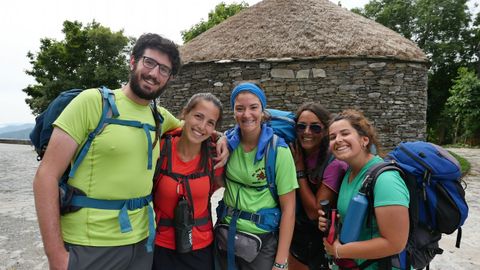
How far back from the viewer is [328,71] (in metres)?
9.18

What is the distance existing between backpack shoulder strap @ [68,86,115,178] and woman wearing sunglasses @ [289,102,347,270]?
1.26 m

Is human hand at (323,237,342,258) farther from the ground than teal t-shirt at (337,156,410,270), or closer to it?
closer to it

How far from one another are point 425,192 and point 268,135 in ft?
3.13

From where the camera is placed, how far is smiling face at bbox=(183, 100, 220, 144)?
206 cm

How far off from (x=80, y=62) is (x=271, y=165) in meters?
22.9

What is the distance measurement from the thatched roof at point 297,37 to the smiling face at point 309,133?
7295 millimetres

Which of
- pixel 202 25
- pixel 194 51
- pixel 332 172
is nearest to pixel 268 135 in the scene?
pixel 332 172

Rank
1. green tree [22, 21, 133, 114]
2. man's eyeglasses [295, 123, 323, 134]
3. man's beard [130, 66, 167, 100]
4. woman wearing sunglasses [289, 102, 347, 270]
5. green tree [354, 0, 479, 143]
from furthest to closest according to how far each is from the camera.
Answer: green tree [354, 0, 479, 143] → green tree [22, 21, 133, 114] → man's eyeglasses [295, 123, 323, 134] → woman wearing sunglasses [289, 102, 347, 270] → man's beard [130, 66, 167, 100]

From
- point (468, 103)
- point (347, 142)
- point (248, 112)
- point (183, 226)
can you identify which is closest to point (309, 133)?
point (347, 142)

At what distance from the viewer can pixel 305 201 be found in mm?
2176

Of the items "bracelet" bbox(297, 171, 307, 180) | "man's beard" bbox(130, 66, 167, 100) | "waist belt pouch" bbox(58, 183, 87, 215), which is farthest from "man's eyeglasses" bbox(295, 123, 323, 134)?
"waist belt pouch" bbox(58, 183, 87, 215)

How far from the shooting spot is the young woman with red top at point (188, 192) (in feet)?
6.40

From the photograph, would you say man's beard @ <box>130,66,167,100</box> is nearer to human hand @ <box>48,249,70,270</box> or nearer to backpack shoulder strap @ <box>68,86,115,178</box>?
backpack shoulder strap @ <box>68,86,115,178</box>

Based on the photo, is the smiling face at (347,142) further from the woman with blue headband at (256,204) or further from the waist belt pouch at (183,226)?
the waist belt pouch at (183,226)
